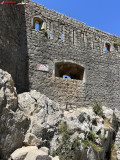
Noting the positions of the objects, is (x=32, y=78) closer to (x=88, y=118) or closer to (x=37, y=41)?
(x=37, y=41)

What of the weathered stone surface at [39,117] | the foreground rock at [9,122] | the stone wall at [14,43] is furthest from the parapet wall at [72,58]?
the foreground rock at [9,122]

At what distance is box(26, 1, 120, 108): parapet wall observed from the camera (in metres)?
7.76

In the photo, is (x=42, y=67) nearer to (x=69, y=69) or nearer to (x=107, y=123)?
(x=69, y=69)

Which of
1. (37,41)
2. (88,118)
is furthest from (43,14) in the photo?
(88,118)

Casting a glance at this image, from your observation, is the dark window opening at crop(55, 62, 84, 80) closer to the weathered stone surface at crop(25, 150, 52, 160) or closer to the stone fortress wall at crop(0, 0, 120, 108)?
the stone fortress wall at crop(0, 0, 120, 108)

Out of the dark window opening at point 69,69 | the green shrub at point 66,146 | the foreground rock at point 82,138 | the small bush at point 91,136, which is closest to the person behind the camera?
the green shrub at point 66,146

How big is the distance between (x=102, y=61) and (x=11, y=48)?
5.35 metres

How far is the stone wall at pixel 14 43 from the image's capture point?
6.12 metres

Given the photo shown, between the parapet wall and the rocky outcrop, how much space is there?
1071 mm

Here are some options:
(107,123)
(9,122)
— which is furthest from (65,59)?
(9,122)

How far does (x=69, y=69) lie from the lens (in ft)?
29.9

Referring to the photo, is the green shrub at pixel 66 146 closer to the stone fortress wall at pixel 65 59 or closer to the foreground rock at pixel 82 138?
the foreground rock at pixel 82 138

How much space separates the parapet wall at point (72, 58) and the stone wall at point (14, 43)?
0.92ft

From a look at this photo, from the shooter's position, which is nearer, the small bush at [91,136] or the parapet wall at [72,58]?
the small bush at [91,136]
